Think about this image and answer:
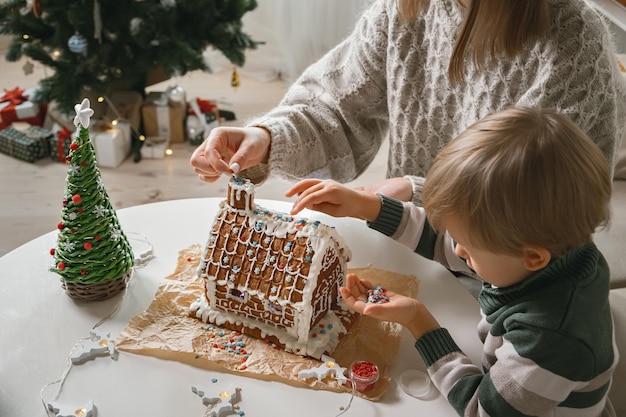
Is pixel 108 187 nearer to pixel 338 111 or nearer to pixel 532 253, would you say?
pixel 338 111

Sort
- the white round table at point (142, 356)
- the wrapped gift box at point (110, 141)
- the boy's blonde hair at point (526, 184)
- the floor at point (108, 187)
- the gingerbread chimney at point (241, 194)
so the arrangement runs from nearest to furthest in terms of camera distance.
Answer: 1. the boy's blonde hair at point (526, 184)
2. the white round table at point (142, 356)
3. the gingerbread chimney at point (241, 194)
4. the floor at point (108, 187)
5. the wrapped gift box at point (110, 141)

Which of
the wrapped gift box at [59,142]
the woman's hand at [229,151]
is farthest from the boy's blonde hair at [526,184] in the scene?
the wrapped gift box at [59,142]

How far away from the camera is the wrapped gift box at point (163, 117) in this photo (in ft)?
9.10

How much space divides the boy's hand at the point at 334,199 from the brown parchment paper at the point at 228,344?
16 centimetres

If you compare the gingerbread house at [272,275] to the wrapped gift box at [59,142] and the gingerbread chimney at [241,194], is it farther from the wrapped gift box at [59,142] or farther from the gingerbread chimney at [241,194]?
the wrapped gift box at [59,142]

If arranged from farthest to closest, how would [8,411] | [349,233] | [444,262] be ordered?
[349,233] → [444,262] → [8,411]

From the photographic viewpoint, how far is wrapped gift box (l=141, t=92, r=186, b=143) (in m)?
2.77

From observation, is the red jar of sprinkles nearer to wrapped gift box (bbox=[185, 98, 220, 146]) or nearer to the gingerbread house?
the gingerbread house

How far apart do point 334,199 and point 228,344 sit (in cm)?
29

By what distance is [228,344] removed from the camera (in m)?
1.06

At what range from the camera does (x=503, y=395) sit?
88 centimetres

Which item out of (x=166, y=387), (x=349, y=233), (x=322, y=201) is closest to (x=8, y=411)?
(x=166, y=387)

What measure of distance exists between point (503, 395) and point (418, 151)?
0.64 metres

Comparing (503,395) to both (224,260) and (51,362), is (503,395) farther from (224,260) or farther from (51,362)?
(51,362)
